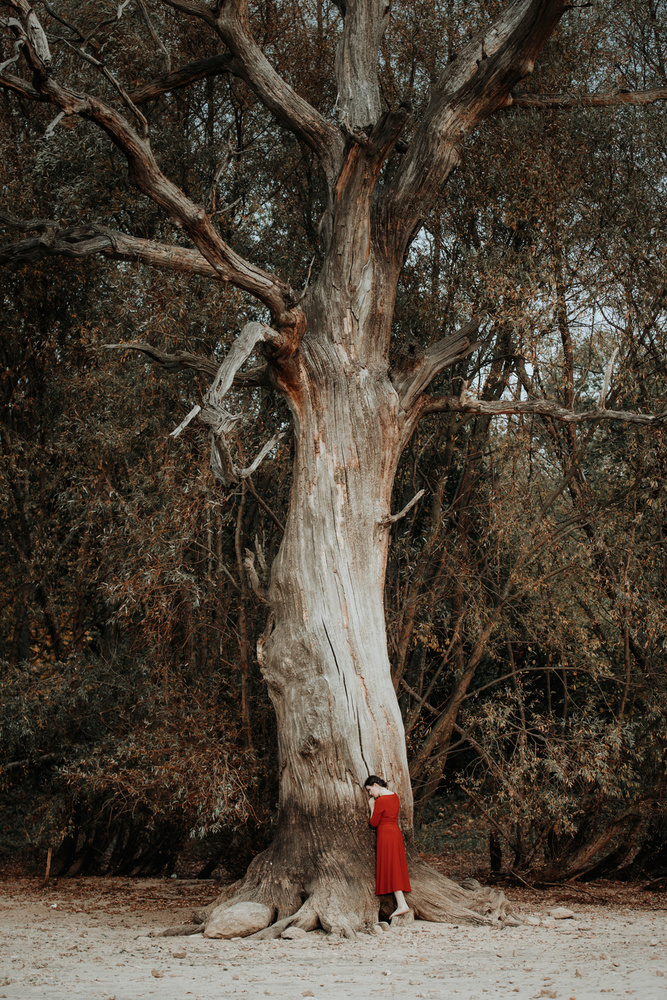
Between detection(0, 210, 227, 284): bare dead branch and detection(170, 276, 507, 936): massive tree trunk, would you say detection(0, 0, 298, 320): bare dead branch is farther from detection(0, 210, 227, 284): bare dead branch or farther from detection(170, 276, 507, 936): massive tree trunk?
detection(170, 276, 507, 936): massive tree trunk

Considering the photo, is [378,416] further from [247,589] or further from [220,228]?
[220,228]

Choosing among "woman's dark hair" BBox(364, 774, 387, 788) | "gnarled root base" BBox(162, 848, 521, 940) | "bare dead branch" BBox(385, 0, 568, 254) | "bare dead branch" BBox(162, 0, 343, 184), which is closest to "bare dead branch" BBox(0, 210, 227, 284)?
"bare dead branch" BBox(162, 0, 343, 184)

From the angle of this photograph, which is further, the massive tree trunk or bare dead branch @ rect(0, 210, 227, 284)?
bare dead branch @ rect(0, 210, 227, 284)

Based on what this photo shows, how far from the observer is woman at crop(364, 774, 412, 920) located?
6.94 metres

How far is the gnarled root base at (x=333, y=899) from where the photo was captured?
6.73m

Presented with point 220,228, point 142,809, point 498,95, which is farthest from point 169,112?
point 142,809

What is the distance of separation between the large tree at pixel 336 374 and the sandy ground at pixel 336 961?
60 centimetres

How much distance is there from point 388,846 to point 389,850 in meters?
0.03

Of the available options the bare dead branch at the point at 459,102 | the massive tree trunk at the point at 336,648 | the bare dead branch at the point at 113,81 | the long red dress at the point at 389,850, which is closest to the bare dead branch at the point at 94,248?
the bare dead branch at the point at 113,81

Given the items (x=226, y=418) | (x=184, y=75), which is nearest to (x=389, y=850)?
(x=226, y=418)

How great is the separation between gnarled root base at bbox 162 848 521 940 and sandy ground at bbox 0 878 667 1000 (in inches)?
6.8

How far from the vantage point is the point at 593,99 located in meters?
9.84

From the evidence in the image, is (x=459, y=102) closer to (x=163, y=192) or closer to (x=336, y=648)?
(x=163, y=192)

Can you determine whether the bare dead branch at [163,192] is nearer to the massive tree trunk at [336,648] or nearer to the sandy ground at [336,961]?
the massive tree trunk at [336,648]
